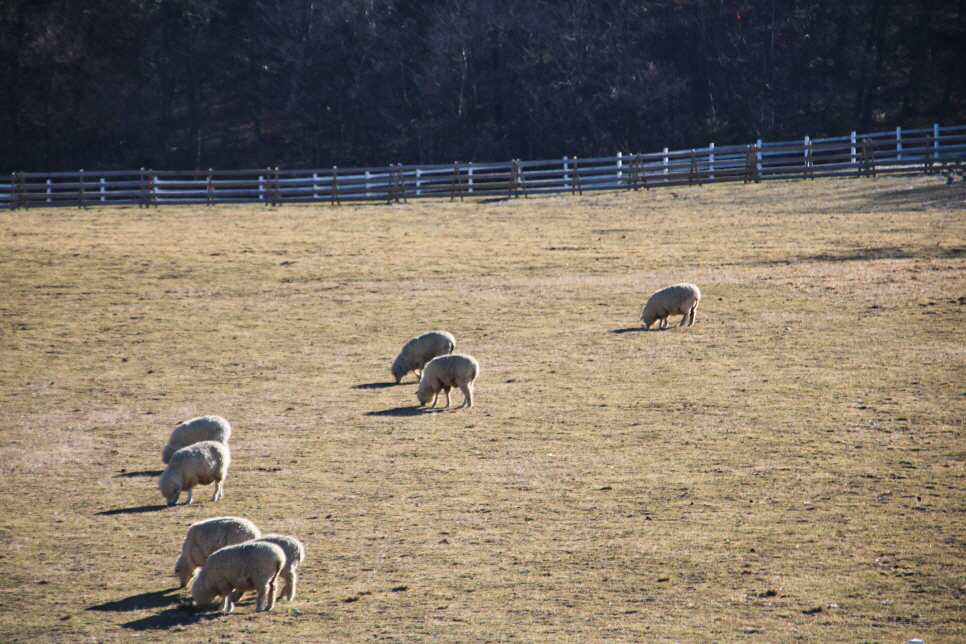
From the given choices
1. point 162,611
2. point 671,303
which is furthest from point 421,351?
point 162,611

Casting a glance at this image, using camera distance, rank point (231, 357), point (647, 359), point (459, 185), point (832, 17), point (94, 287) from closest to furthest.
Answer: point (647, 359) → point (231, 357) → point (94, 287) → point (459, 185) → point (832, 17)

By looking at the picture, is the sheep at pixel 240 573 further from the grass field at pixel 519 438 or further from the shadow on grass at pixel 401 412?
the shadow on grass at pixel 401 412

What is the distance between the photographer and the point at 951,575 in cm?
856

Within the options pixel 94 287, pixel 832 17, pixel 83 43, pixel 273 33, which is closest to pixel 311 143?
pixel 273 33

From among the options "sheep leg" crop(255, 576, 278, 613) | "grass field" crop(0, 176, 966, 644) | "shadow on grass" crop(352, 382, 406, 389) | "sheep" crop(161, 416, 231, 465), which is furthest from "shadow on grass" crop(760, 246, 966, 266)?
"sheep leg" crop(255, 576, 278, 613)

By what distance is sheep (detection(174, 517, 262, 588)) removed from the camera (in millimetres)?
8812

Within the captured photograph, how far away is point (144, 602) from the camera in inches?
339

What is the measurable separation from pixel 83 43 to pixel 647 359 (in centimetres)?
5813

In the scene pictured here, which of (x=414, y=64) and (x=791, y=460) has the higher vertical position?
(x=414, y=64)

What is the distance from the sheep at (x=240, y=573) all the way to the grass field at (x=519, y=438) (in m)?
0.20

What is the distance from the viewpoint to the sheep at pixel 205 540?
881cm

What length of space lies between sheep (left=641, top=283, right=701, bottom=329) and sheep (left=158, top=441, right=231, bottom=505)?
34.7 ft

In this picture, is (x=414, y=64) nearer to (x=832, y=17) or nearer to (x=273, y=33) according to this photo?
(x=273, y=33)

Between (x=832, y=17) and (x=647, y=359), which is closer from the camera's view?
(x=647, y=359)
